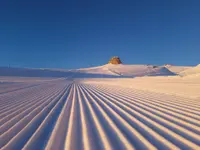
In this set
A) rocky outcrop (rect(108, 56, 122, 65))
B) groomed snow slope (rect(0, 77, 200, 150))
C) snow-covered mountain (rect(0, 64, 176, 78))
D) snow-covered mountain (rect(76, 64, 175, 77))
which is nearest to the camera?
groomed snow slope (rect(0, 77, 200, 150))

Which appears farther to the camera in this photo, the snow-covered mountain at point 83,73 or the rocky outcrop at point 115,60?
the rocky outcrop at point 115,60

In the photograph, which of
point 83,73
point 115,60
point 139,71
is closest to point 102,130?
point 83,73

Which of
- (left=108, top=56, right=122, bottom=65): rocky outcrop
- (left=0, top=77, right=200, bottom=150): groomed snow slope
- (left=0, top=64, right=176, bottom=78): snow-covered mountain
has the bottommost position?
(left=0, top=77, right=200, bottom=150): groomed snow slope

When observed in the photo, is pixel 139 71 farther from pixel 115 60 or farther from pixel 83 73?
pixel 115 60

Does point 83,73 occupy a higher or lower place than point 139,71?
lower

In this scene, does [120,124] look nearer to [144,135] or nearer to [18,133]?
[144,135]

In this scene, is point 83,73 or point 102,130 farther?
point 83,73

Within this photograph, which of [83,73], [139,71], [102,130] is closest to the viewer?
[102,130]

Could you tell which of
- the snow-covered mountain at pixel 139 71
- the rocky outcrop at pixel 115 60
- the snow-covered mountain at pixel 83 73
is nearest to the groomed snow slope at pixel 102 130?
the snow-covered mountain at pixel 83 73

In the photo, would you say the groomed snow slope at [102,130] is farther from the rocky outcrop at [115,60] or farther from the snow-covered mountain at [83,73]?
the rocky outcrop at [115,60]

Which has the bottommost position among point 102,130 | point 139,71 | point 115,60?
point 102,130

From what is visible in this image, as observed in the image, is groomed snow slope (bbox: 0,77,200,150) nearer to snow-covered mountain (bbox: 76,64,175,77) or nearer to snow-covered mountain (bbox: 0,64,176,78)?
snow-covered mountain (bbox: 0,64,176,78)

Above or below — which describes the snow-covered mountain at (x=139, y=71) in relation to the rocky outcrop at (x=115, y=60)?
below

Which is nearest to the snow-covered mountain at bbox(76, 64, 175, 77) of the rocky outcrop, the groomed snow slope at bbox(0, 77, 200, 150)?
the rocky outcrop
